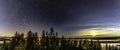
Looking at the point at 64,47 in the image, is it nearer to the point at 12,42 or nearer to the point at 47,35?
the point at 47,35

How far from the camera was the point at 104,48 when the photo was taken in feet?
331

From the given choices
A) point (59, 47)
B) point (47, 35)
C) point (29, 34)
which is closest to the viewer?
point (29, 34)

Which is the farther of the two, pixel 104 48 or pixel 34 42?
pixel 104 48

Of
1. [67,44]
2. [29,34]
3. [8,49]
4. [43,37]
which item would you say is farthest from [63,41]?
[8,49]

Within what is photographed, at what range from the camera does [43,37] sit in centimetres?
8469

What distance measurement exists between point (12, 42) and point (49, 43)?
13.6 m

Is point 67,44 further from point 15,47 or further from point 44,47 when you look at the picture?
point 15,47

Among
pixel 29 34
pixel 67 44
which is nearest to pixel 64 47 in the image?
pixel 67 44

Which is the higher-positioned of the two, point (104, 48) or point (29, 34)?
point (29, 34)

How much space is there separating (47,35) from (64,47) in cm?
852

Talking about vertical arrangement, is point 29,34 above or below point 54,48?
above

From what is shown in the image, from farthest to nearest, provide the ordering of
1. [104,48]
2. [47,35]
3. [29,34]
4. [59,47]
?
1. [104,48]
2. [59,47]
3. [47,35]
4. [29,34]

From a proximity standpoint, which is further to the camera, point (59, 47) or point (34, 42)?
point (59, 47)

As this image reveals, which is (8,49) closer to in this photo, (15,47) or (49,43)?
(15,47)
